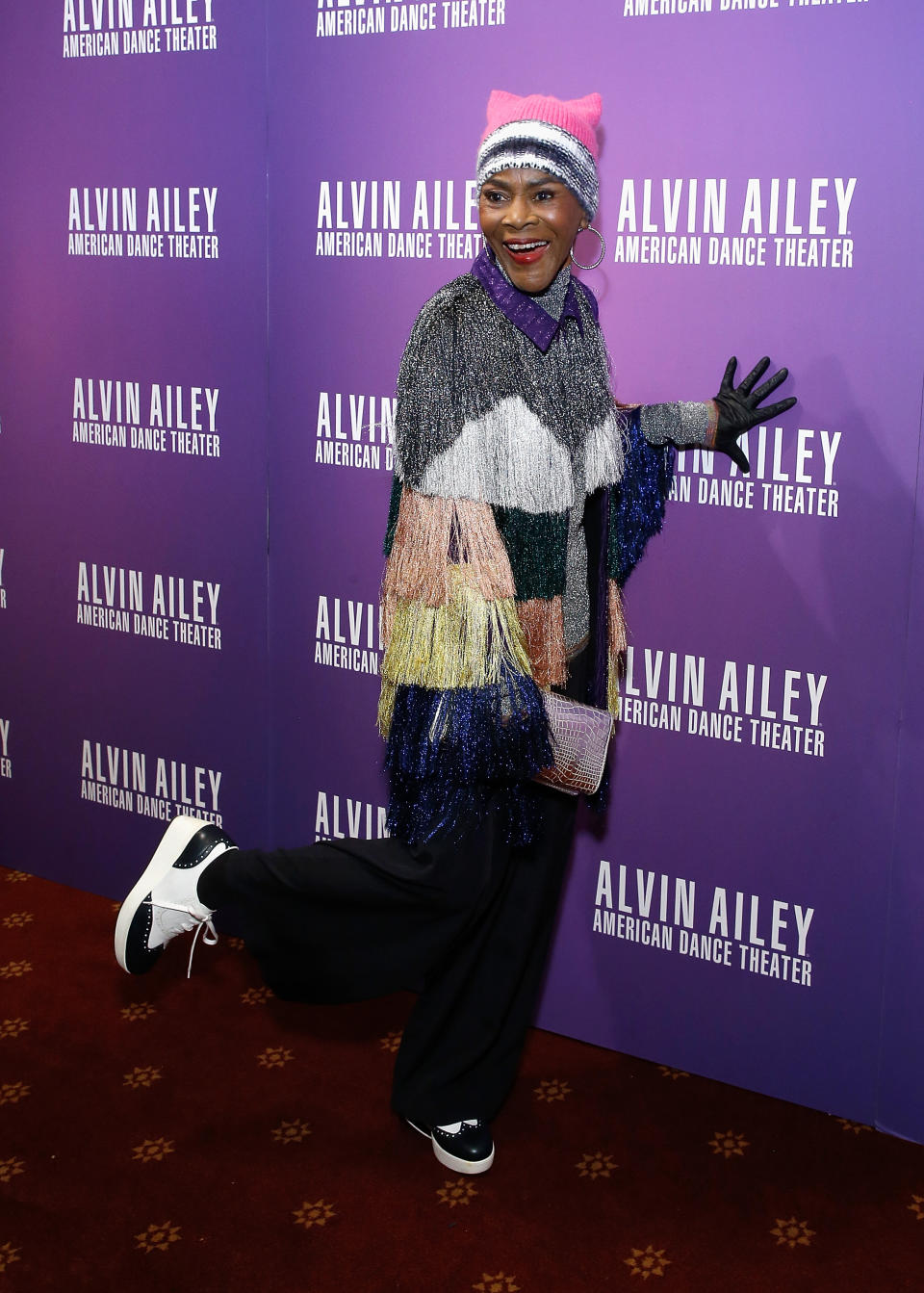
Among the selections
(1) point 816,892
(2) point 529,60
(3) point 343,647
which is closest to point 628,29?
(2) point 529,60

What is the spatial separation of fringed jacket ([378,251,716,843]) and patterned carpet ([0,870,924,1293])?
0.61m

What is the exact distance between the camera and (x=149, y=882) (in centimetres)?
250

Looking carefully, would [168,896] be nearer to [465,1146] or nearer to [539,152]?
[465,1146]

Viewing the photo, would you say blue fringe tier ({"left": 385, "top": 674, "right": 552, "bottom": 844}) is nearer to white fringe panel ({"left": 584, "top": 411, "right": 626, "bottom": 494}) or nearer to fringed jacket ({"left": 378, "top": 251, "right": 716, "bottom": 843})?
fringed jacket ({"left": 378, "top": 251, "right": 716, "bottom": 843})

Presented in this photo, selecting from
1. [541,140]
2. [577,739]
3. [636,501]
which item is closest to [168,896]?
[577,739]

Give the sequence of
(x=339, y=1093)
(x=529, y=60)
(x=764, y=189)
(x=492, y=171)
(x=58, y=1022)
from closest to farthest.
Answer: (x=492, y=171)
(x=764, y=189)
(x=529, y=60)
(x=339, y=1093)
(x=58, y=1022)

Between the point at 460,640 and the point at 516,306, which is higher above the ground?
the point at 516,306

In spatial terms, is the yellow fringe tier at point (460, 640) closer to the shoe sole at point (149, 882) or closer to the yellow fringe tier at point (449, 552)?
the yellow fringe tier at point (449, 552)

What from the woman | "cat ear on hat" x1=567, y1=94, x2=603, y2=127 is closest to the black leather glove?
the woman

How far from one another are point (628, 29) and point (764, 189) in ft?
1.17

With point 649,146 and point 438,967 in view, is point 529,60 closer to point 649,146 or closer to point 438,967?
point 649,146

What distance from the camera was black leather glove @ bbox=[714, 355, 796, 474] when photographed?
2205 millimetres

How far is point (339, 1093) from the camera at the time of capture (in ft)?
8.15

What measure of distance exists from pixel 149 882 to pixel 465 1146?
0.74 metres
